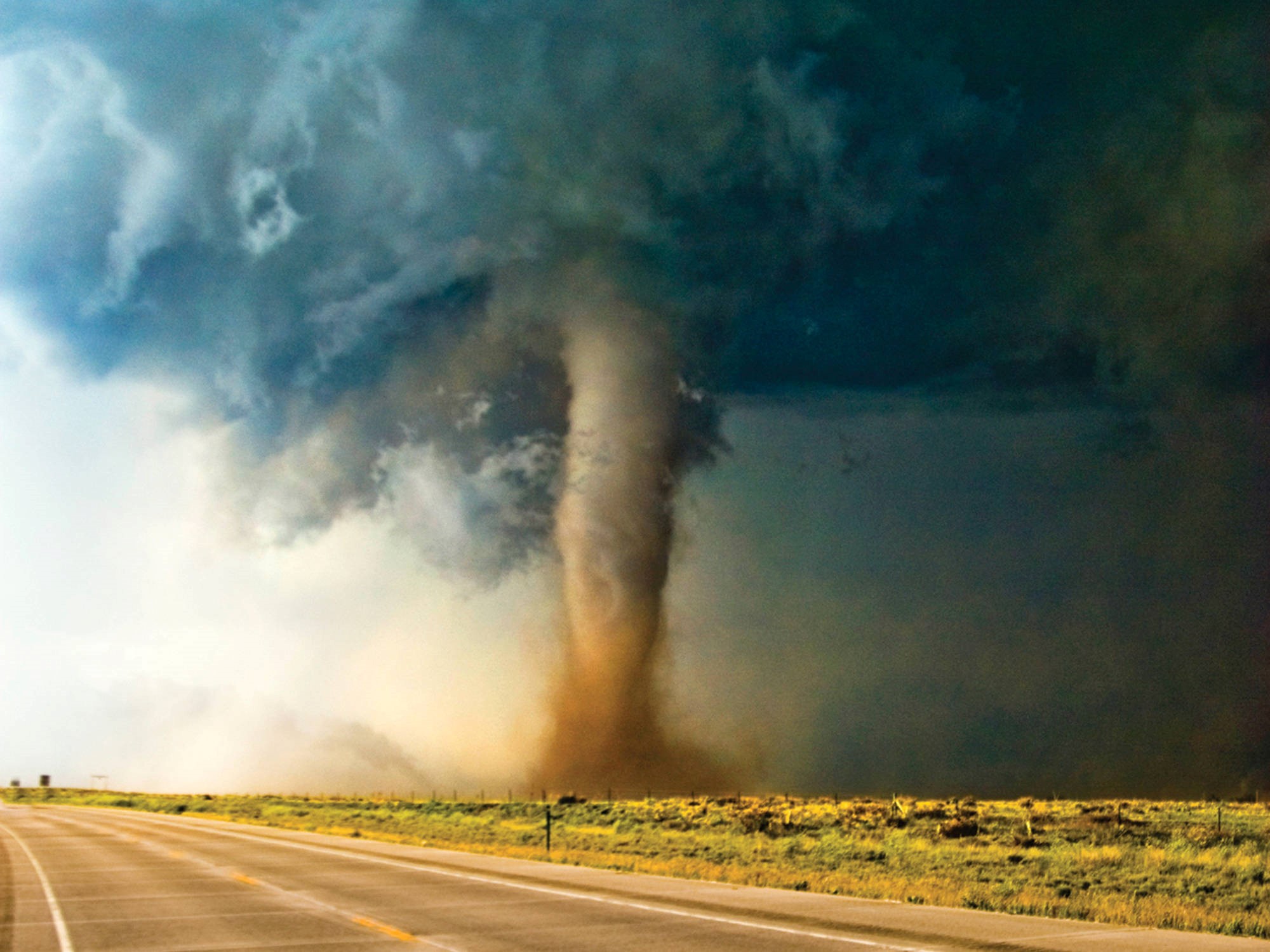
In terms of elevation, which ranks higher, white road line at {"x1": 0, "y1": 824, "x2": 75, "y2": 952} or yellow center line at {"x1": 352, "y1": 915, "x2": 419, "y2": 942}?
yellow center line at {"x1": 352, "y1": 915, "x2": 419, "y2": 942}

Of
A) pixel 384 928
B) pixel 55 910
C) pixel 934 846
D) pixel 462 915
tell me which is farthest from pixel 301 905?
pixel 934 846

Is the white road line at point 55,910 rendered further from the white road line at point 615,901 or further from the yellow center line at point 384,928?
the white road line at point 615,901

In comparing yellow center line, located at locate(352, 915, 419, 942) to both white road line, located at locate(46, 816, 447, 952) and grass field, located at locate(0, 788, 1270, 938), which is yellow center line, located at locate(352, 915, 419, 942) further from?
grass field, located at locate(0, 788, 1270, 938)

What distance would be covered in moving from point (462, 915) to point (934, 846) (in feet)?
80.3

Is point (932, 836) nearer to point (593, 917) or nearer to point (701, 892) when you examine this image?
point (701, 892)

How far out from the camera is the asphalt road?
533 inches

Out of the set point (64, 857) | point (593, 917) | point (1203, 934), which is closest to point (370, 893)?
point (593, 917)

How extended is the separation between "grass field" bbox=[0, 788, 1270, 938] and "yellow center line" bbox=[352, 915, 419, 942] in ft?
27.6

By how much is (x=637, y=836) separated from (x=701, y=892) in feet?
86.8

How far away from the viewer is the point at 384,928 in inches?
598

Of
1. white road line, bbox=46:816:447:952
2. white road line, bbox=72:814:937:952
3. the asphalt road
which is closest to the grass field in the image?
the asphalt road

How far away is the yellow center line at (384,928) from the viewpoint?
1412cm

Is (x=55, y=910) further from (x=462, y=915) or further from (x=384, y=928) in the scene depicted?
(x=462, y=915)

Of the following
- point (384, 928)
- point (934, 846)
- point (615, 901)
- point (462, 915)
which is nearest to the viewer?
point (384, 928)
